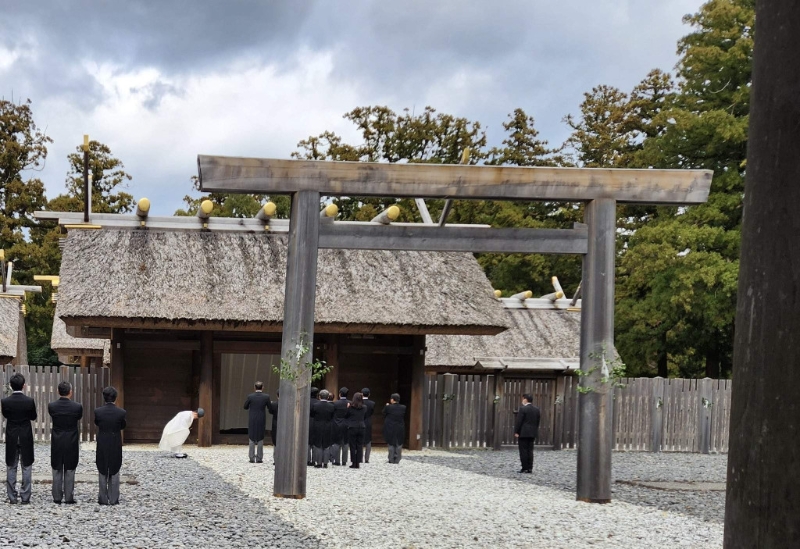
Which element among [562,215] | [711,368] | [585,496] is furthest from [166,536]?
[562,215]

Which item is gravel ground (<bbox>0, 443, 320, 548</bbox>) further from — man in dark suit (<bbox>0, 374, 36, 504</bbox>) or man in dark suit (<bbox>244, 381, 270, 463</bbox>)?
man in dark suit (<bbox>244, 381, 270, 463</bbox>)

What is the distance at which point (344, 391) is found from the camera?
18.1 meters

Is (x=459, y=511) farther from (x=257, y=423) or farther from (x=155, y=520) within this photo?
(x=257, y=423)

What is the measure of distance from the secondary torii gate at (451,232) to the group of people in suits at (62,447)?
1846 mm

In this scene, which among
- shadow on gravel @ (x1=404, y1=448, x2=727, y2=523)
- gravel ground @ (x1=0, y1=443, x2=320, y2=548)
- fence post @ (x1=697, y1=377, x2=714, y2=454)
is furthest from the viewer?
fence post @ (x1=697, y1=377, x2=714, y2=454)

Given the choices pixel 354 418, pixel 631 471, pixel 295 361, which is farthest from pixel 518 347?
pixel 295 361

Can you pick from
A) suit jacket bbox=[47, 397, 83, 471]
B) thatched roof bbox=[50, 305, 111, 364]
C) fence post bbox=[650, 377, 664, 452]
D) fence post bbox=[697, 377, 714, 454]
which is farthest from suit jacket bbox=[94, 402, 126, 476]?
thatched roof bbox=[50, 305, 111, 364]

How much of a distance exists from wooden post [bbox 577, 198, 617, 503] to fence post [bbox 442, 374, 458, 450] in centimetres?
1080

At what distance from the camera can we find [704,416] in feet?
78.5

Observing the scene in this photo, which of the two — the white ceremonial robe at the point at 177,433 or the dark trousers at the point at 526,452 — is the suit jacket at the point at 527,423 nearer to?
the dark trousers at the point at 526,452

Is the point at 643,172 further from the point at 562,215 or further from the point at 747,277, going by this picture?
the point at 562,215

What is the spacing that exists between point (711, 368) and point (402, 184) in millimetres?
21481

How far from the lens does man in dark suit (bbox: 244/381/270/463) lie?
1772cm

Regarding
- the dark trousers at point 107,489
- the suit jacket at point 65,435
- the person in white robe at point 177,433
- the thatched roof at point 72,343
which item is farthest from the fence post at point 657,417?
the suit jacket at point 65,435
